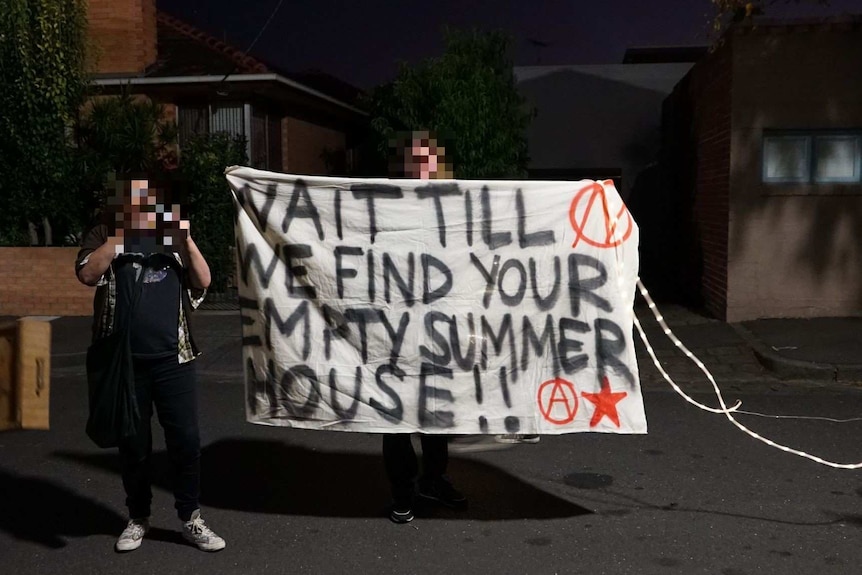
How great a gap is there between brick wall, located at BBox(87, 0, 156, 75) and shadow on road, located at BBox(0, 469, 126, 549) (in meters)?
11.6

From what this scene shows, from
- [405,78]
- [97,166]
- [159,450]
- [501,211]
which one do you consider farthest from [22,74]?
[501,211]

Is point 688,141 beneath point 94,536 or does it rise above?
above

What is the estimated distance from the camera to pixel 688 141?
582 inches

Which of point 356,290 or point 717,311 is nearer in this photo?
point 356,290

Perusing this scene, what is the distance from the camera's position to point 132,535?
467 cm

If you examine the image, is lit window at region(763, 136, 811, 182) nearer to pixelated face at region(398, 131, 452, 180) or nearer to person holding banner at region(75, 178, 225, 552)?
pixelated face at region(398, 131, 452, 180)

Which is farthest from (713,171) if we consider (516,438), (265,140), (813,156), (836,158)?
(265,140)

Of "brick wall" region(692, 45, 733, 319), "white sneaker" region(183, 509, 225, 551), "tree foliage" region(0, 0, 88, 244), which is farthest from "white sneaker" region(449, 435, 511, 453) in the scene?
"tree foliage" region(0, 0, 88, 244)

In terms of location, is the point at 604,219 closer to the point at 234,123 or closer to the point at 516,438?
the point at 516,438

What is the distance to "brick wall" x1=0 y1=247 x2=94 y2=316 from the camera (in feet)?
42.9

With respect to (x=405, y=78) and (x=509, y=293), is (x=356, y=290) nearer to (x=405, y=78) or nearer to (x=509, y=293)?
(x=509, y=293)

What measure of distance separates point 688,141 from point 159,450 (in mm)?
10730

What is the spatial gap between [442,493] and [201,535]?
4.34 feet

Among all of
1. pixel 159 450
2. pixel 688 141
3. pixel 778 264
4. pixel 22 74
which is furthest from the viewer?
pixel 688 141
